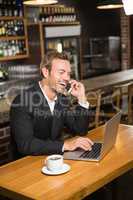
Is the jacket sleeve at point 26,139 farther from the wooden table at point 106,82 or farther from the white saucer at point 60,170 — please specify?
the wooden table at point 106,82

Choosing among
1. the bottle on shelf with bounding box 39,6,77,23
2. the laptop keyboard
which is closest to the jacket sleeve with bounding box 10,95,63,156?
the laptop keyboard

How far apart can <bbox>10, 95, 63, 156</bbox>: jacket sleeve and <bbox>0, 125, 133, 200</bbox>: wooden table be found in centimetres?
5

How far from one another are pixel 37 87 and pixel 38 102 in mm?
125

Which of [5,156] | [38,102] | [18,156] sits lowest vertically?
[5,156]

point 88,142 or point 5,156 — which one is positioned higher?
point 88,142

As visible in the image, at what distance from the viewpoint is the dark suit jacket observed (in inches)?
82.8

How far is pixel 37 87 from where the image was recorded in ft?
7.88

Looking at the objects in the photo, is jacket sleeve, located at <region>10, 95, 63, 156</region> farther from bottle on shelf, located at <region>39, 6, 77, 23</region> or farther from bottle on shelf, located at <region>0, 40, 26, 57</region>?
bottle on shelf, located at <region>39, 6, 77, 23</region>

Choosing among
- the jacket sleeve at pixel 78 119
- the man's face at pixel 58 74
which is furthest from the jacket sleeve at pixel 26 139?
the jacket sleeve at pixel 78 119

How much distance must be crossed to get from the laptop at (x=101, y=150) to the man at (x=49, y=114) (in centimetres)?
4

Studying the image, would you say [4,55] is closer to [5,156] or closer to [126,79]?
[126,79]

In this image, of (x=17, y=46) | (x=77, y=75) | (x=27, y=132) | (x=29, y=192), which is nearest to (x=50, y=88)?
(x=27, y=132)

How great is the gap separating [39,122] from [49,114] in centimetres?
9

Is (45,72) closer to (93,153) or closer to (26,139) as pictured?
(26,139)
